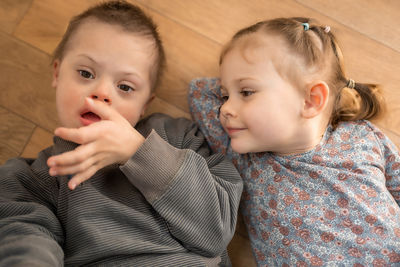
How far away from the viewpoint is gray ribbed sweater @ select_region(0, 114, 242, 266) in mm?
830

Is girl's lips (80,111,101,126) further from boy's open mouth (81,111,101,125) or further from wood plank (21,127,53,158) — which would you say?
wood plank (21,127,53,158)

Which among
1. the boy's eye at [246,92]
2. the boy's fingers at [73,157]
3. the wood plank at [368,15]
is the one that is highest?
the wood plank at [368,15]

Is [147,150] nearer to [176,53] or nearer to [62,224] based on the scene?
[62,224]

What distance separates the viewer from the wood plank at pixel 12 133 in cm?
121

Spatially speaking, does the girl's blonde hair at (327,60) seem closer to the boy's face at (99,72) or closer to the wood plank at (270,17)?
the wood plank at (270,17)

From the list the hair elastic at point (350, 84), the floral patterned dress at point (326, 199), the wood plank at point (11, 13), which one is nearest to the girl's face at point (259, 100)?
the floral patterned dress at point (326, 199)

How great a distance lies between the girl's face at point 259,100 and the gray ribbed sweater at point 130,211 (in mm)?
153

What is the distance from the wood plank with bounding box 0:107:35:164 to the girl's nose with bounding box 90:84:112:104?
451 millimetres

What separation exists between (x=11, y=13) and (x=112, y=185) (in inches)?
31.1

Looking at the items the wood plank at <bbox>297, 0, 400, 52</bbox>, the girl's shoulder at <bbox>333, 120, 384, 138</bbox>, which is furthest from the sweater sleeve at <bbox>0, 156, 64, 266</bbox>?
the wood plank at <bbox>297, 0, 400, 52</bbox>

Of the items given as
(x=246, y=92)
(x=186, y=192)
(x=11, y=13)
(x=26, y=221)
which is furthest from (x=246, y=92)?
(x=11, y=13)

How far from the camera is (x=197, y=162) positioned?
895 millimetres

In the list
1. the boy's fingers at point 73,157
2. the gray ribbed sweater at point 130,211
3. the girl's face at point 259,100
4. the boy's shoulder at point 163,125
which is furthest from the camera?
the boy's shoulder at point 163,125

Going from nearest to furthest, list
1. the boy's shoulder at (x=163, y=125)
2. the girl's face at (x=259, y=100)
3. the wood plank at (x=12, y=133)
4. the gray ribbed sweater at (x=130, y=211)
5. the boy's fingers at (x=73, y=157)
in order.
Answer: the boy's fingers at (x=73, y=157), the gray ribbed sweater at (x=130, y=211), the girl's face at (x=259, y=100), the boy's shoulder at (x=163, y=125), the wood plank at (x=12, y=133)
